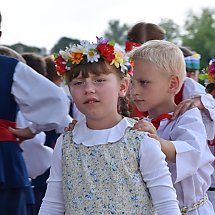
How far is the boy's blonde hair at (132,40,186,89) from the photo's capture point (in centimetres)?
391

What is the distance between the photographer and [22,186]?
4.90 metres

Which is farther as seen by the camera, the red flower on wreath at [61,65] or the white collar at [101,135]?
the red flower on wreath at [61,65]

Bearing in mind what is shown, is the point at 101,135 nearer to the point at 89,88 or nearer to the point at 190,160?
the point at 89,88

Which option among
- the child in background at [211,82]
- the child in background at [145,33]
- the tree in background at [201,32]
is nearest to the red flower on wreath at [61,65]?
the child in background at [211,82]

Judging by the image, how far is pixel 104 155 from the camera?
333 cm

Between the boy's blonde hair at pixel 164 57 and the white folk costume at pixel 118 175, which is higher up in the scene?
the boy's blonde hair at pixel 164 57

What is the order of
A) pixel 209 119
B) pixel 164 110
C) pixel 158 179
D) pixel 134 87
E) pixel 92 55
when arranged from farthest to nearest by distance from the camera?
pixel 209 119 < pixel 164 110 < pixel 134 87 < pixel 92 55 < pixel 158 179

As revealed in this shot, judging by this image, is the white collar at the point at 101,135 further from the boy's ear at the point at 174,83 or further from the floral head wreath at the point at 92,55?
the boy's ear at the point at 174,83

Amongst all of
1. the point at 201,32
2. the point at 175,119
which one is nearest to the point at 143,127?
the point at 175,119

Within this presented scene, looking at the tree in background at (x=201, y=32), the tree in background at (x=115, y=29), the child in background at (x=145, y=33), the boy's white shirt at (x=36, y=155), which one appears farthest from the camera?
the tree in background at (x=115, y=29)

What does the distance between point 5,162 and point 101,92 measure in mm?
1647

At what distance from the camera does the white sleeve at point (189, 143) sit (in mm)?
3705

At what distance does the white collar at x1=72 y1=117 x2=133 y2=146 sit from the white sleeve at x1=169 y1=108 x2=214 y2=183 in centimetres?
37

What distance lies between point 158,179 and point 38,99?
1.74 metres
